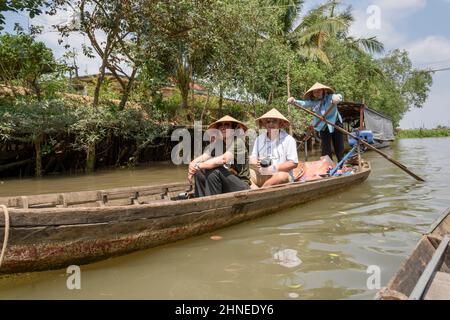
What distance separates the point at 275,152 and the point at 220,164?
41.4 inches

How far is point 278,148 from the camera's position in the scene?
5.03m

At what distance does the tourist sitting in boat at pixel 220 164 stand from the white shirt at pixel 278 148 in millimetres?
604

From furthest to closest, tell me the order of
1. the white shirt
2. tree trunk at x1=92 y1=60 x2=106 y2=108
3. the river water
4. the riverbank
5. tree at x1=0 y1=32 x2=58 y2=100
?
the riverbank, tree trunk at x1=92 y1=60 x2=106 y2=108, tree at x1=0 y1=32 x2=58 y2=100, the white shirt, the river water

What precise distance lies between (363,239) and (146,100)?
8.36 meters

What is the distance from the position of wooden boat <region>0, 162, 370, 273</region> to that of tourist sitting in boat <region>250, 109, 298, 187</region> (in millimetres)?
246

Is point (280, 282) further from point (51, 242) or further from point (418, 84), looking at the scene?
point (418, 84)

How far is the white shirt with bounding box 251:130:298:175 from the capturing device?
195 inches

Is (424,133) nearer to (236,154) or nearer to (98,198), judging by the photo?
(236,154)

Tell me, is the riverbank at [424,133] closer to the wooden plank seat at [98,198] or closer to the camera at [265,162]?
the camera at [265,162]

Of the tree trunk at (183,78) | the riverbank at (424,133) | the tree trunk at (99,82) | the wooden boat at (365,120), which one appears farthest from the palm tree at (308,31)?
the riverbank at (424,133)

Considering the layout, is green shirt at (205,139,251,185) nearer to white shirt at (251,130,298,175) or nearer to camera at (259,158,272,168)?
camera at (259,158,272,168)

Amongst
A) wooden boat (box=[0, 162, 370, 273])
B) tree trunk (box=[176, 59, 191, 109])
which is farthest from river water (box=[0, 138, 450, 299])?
tree trunk (box=[176, 59, 191, 109])

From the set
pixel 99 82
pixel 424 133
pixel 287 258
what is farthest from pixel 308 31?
pixel 424 133
